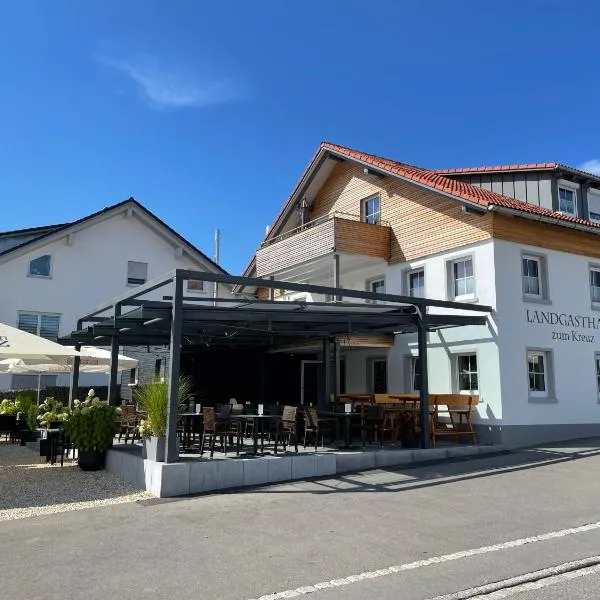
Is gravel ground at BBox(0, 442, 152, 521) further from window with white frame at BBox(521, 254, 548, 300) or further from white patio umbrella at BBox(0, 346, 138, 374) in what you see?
window with white frame at BBox(521, 254, 548, 300)

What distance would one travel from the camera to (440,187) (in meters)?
15.7

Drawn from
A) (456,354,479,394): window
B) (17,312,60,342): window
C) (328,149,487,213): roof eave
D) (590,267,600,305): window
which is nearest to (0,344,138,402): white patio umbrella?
(17,312,60,342): window

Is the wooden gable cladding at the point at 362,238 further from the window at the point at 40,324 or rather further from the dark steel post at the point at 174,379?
the window at the point at 40,324

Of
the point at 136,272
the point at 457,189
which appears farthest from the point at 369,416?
the point at 136,272

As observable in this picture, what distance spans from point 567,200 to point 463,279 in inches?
213

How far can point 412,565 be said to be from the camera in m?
5.61

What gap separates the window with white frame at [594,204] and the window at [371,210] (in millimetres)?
6386

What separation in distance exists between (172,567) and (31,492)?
4.93 meters

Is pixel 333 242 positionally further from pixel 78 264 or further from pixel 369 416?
pixel 78 264

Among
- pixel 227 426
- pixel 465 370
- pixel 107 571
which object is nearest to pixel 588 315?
pixel 465 370

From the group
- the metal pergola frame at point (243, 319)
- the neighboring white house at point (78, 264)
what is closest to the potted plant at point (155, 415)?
the metal pergola frame at point (243, 319)

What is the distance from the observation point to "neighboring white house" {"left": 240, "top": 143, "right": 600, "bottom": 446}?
14508mm

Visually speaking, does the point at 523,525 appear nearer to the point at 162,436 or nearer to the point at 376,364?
the point at 162,436

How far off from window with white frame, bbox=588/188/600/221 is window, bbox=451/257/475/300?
18.8 feet
